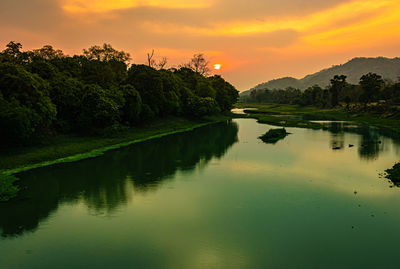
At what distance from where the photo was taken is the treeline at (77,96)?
122 ft

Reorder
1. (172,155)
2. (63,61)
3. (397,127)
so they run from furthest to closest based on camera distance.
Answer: (397,127)
(63,61)
(172,155)

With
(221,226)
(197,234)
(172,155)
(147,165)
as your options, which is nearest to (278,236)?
(221,226)

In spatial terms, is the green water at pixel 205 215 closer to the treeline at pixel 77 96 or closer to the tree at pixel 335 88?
the treeline at pixel 77 96

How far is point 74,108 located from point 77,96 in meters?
2.37

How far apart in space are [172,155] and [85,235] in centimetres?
2553

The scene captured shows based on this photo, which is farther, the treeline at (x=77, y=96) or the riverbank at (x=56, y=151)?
the treeline at (x=77, y=96)

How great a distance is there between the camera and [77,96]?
5194 cm

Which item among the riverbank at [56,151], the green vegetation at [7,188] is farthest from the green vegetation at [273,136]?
the green vegetation at [7,188]

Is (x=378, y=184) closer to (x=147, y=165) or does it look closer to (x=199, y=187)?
(x=199, y=187)

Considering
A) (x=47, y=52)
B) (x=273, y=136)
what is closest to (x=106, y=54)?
(x=47, y=52)

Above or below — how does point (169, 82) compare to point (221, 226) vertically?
above

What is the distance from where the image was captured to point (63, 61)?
61.6 m

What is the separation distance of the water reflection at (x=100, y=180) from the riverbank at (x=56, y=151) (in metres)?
1.59

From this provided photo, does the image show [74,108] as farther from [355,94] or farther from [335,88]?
[355,94]
